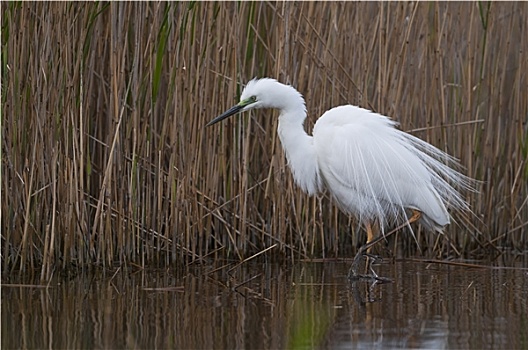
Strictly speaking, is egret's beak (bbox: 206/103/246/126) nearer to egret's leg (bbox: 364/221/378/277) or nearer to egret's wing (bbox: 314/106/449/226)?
egret's wing (bbox: 314/106/449/226)

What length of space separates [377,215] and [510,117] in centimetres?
131

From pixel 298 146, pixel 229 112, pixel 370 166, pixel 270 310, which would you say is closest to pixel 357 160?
pixel 370 166

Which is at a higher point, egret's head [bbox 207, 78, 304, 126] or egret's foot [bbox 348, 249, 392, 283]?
egret's head [bbox 207, 78, 304, 126]

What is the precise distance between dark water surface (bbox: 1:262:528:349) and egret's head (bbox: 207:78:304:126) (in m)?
0.87


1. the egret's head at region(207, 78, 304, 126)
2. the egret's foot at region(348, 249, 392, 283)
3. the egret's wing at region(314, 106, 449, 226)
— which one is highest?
the egret's head at region(207, 78, 304, 126)

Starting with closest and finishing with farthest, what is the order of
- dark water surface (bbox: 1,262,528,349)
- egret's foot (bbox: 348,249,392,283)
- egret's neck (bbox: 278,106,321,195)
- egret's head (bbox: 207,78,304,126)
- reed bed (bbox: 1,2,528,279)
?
1. dark water surface (bbox: 1,262,528,349)
2. reed bed (bbox: 1,2,528,279)
3. egret's foot (bbox: 348,249,392,283)
4. egret's head (bbox: 207,78,304,126)
5. egret's neck (bbox: 278,106,321,195)

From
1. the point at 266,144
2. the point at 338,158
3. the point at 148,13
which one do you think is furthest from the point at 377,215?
the point at 148,13

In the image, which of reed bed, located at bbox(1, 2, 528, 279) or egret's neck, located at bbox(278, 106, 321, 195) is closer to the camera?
reed bed, located at bbox(1, 2, 528, 279)

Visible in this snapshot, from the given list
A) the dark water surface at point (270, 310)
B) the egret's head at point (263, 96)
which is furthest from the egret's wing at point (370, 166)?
the dark water surface at point (270, 310)

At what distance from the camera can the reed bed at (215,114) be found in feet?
15.1

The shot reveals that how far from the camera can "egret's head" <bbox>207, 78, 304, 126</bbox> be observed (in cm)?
484

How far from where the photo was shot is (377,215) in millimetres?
5035

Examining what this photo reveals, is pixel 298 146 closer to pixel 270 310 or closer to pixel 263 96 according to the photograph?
pixel 263 96

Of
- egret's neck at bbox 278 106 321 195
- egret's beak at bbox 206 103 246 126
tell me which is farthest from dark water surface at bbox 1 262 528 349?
egret's beak at bbox 206 103 246 126
